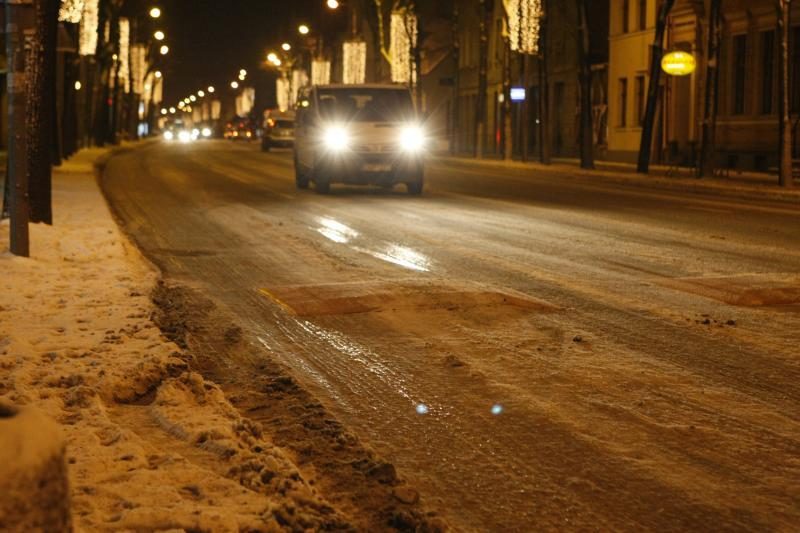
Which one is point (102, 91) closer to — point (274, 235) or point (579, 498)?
point (274, 235)

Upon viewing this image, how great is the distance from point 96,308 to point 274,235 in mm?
7313

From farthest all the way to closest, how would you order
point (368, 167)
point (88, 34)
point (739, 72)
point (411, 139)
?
point (88, 34) < point (739, 72) < point (411, 139) < point (368, 167)

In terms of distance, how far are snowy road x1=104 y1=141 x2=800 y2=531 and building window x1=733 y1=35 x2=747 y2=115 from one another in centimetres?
2285

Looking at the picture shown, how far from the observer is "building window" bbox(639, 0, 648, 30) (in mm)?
49625

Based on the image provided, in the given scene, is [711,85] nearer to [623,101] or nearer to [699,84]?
[699,84]

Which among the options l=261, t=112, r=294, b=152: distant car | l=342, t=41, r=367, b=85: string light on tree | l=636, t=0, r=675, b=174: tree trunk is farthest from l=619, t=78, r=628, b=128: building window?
l=342, t=41, r=367, b=85: string light on tree

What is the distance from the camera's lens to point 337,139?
26.6m

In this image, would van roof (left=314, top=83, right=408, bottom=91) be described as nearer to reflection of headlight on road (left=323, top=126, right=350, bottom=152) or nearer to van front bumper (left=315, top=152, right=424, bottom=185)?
reflection of headlight on road (left=323, top=126, right=350, bottom=152)

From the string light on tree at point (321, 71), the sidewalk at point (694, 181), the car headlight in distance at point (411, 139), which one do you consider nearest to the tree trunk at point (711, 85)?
the sidewalk at point (694, 181)

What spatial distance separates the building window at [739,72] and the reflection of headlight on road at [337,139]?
63.3 feet

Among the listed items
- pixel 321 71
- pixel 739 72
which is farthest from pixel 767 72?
pixel 321 71

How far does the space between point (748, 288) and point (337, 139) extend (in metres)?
15.8

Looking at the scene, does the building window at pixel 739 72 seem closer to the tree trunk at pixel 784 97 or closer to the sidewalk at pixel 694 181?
the sidewalk at pixel 694 181

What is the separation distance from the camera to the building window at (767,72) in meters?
40.1
